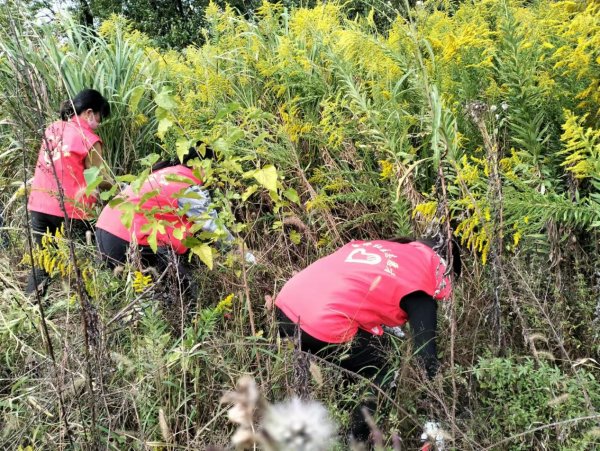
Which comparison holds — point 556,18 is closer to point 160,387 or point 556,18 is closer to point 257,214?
point 257,214

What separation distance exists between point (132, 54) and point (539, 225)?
3564 mm

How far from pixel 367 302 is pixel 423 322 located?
23 cm

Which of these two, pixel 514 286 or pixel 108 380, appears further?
pixel 514 286

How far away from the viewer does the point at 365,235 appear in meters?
3.35

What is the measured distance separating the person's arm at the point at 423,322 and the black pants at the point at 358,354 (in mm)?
153

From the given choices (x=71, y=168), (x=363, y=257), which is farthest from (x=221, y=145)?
(x=71, y=168)

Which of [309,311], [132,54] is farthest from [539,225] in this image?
[132,54]

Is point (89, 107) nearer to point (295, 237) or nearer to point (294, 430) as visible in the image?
point (295, 237)

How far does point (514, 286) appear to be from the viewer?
240 cm

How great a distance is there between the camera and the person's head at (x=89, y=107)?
3.63m

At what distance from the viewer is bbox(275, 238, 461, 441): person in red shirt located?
2.26 m

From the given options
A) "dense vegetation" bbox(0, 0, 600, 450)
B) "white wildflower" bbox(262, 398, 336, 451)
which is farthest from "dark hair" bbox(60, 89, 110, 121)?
"white wildflower" bbox(262, 398, 336, 451)

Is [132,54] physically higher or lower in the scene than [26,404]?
higher

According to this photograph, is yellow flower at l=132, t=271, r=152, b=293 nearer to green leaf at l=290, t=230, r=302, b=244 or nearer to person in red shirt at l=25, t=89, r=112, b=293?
green leaf at l=290, t=230, r=302, b=244
